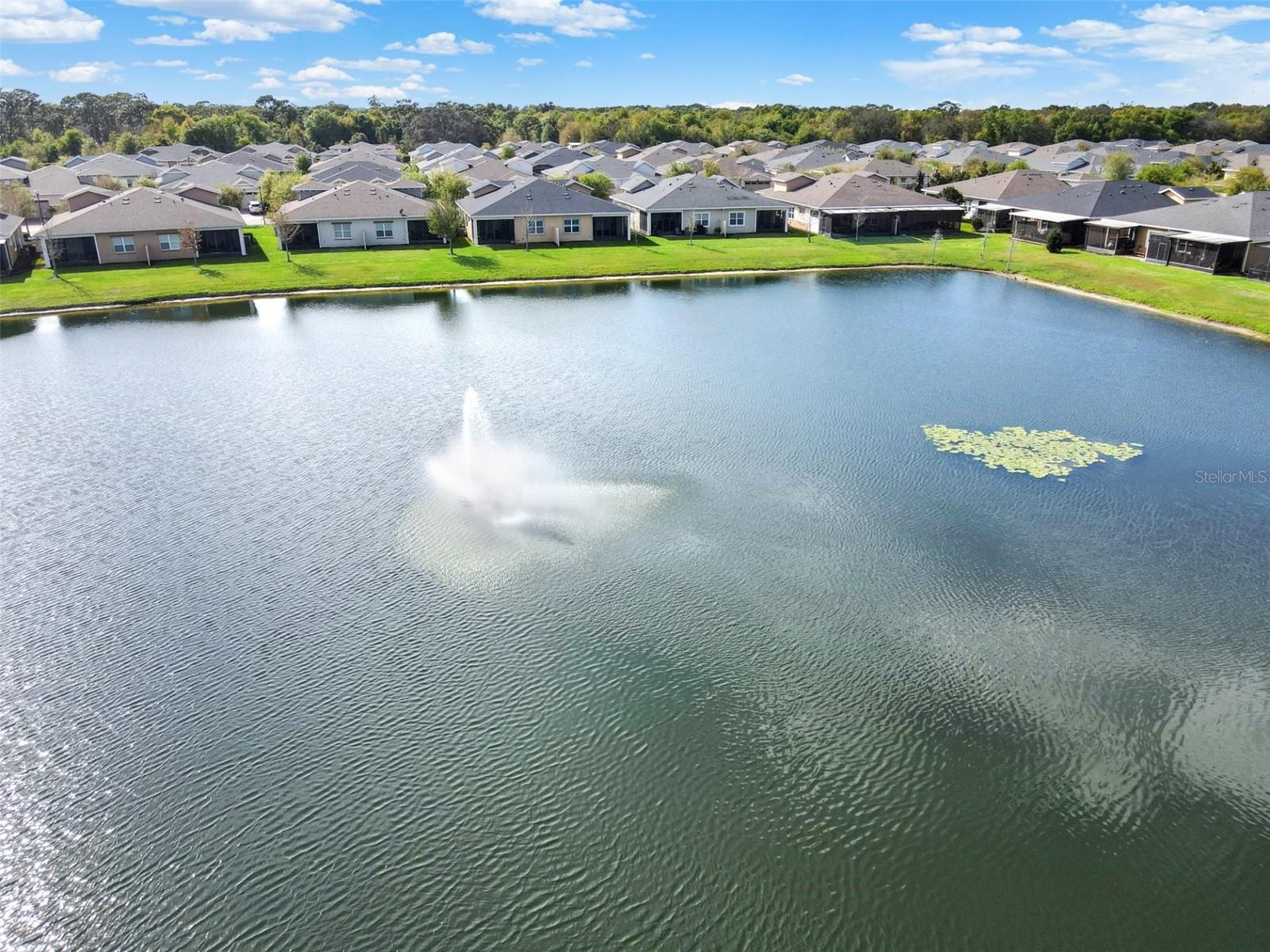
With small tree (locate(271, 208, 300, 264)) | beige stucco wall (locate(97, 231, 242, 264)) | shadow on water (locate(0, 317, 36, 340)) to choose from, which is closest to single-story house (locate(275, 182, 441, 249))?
small tree (locate(271, 208, 300, 264))

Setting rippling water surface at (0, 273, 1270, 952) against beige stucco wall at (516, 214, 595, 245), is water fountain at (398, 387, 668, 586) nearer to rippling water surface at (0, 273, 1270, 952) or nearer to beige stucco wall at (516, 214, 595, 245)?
rippling water surface at (0, 273, 1270, 952)

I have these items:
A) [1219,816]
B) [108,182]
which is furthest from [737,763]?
[108,182]

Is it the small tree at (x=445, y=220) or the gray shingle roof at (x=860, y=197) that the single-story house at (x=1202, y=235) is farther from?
the small tree at (x=445, y=220)

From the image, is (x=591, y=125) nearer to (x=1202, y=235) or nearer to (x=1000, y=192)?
(x=1000, y=192)

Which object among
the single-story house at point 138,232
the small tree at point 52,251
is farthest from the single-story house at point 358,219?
the small tree at point 52,251

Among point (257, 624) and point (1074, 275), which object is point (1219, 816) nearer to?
point (257, 624)

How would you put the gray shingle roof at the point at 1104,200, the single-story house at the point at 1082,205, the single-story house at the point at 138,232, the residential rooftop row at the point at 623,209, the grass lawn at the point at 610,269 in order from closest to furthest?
the grass lawn at the point at 610,269 < the single-story house at the point at 138,232 < the residential rooftop row at the point at 623,209 < the gray shingle roof at the point at 1104,200 < the single-story house at the point at 1082,205

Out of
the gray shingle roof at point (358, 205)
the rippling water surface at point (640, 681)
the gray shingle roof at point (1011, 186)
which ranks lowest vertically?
the rippling water surface at point (640, 681)

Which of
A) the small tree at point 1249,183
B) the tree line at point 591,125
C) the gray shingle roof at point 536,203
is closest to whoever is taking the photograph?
the gray shingle roof at point 536,203
